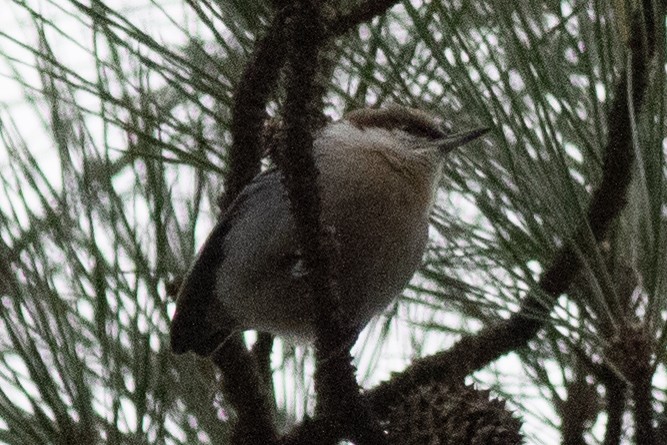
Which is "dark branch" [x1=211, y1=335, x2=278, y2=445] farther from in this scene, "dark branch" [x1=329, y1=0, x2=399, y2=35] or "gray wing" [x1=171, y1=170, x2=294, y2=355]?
"dark branch" [x1=329, y1=0, x2=399, y2=35]

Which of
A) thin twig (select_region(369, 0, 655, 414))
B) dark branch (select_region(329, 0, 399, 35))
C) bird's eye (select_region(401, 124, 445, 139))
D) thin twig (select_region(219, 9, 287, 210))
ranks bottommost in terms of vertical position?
thin twig (select_region(369, 0, 655, 414))

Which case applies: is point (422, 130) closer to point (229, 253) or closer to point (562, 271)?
point (229, 253)

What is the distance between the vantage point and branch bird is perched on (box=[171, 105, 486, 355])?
6.41ft

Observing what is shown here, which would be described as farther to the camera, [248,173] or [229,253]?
[229,253]

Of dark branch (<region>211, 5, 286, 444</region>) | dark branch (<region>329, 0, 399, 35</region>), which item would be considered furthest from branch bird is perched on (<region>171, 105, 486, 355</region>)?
dark branch (<region>329, 0, 399, 35</region>)

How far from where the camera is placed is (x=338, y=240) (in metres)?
1.88

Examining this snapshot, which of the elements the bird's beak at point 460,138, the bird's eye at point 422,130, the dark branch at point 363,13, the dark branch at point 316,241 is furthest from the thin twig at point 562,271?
the bird's eye at point 422,130

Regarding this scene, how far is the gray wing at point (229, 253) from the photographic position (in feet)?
6.15

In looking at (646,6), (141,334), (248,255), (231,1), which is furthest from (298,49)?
(248,255)

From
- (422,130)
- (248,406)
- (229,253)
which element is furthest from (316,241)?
(422,130)

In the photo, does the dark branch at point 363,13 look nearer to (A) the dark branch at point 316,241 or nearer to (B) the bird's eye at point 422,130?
(A) the dark branch at point 316,241

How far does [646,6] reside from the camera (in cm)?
130

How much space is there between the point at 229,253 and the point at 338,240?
30 cm

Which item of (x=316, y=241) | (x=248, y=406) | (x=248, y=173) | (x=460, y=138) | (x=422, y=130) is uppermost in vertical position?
(x=422, y=130)
